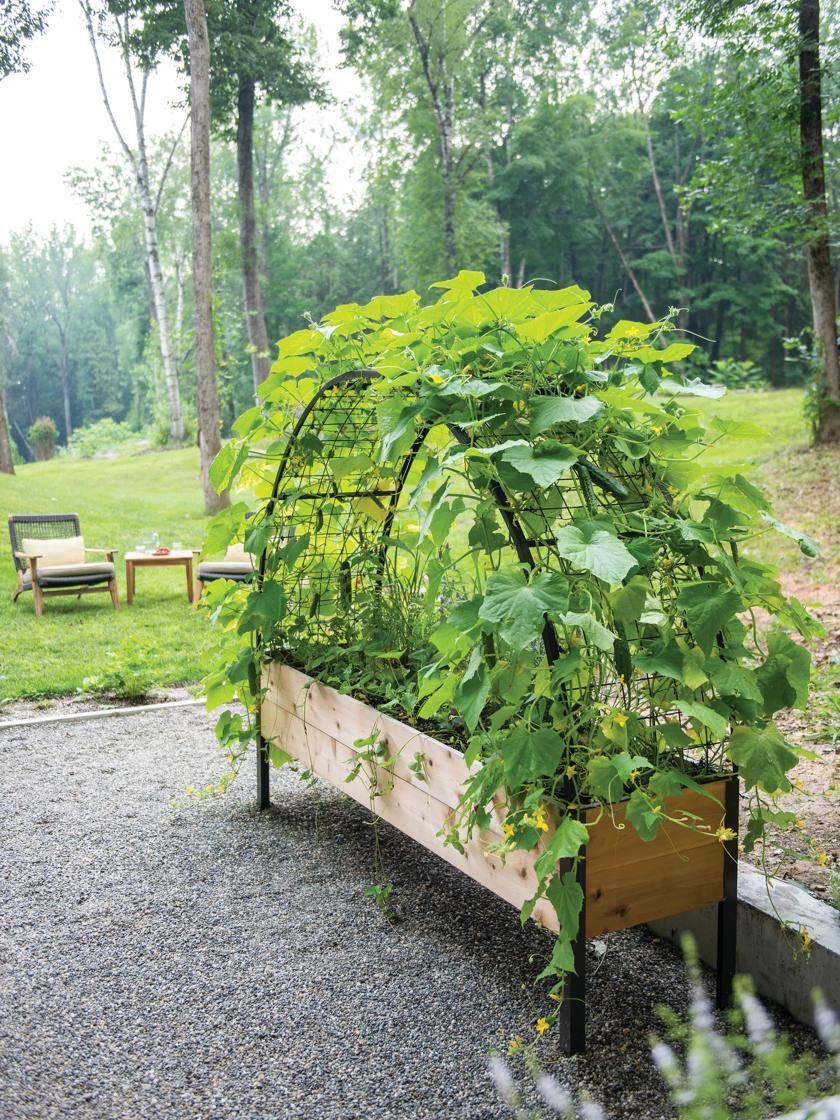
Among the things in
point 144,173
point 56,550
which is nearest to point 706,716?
point 56,550

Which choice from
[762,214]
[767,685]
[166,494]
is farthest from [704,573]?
[166,494]

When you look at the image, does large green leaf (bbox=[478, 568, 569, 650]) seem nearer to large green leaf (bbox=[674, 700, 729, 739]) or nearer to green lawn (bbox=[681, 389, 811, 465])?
large green leaf (bbox=[674, 700, 729, 739])

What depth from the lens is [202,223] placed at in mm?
9742

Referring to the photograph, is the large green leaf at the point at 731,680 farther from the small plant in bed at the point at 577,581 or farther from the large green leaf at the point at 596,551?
the large green leaf at the point at 596,551

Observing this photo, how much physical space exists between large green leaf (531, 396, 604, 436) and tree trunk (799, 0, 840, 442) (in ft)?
24.3

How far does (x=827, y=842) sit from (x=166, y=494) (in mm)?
11795

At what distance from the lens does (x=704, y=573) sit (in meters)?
2.00

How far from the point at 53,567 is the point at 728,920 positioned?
227 inches

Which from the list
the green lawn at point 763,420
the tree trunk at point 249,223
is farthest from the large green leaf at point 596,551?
the tree trunk at point 249,223

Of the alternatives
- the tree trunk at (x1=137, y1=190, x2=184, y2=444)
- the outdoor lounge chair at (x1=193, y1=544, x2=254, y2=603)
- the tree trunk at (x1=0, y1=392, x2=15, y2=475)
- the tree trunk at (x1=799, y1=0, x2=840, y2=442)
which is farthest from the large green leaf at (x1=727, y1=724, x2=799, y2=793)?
the tree trunk at (x1=137, y1=190, x2=184, y2=444)

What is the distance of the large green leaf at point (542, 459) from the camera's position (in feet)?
5.57

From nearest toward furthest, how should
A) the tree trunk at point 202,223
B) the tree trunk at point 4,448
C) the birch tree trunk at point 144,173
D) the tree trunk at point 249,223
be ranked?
the tree trunk at point 202,223, the tree trunk at point 4,448, the tree trunk at point 249,223, the birch tree trunk at point 144,173

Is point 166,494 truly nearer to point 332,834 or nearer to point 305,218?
point 332,834

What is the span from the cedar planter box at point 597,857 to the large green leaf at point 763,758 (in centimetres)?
10
